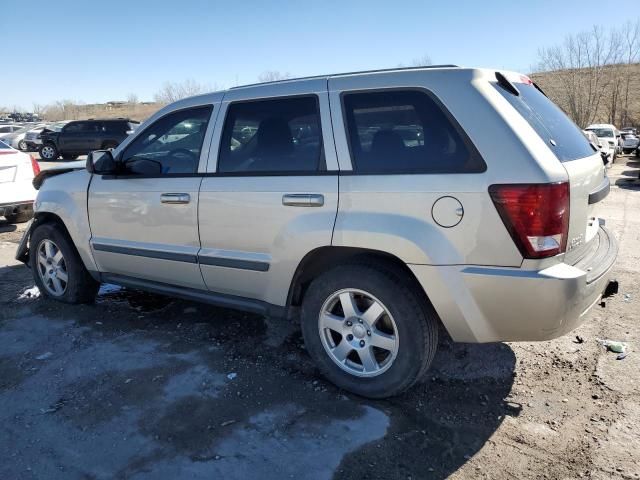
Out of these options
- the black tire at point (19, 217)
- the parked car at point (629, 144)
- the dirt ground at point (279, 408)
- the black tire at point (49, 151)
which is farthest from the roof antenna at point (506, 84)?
the parked car at point (629, 144)

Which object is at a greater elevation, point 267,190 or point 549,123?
point 549,123

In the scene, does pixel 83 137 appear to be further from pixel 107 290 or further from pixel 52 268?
pixel 52 268

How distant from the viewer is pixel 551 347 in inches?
149

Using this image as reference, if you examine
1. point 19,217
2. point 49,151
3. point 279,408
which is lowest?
point 279,408

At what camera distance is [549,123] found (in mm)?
2961

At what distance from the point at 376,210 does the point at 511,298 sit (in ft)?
2.80

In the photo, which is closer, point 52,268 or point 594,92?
point 52,268

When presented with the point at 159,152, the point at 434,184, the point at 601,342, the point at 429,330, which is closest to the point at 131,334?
the point at 159,152

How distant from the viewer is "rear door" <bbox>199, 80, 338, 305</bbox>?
3.11 metres

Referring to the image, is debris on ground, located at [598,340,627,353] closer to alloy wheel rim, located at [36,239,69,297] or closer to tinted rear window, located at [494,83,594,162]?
tinted rear window, located at [494,83,594,162]

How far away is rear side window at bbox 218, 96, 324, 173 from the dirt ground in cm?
140

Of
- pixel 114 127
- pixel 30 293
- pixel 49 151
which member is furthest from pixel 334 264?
Answer: pixel 49 151

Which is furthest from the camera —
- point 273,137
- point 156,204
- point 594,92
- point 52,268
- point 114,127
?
point 594,92

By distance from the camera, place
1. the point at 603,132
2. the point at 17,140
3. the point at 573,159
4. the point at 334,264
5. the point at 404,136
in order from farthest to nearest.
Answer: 1. the point at 17,140
2. the point at 603,132
3. the point at 334,264
4. the point at 404,136
5. the point at 573,159
